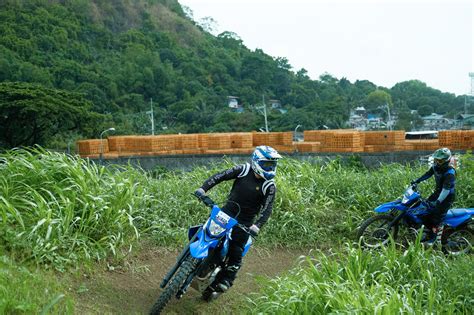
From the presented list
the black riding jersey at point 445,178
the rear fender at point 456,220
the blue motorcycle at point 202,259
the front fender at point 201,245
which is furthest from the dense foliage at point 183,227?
the black riding jersey at point 445,178

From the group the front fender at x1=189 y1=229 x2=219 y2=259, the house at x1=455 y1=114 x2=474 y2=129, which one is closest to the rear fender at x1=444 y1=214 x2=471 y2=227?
the front fender at x1=189 y1=229 x2=219 y2=259

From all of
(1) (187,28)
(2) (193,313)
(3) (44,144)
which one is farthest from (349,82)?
(2) (193,313)

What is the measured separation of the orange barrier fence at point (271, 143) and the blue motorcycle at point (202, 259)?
2130cm

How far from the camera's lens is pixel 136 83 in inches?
2808

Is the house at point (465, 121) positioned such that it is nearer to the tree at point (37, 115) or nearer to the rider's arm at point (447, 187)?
the tree at point (37, 115)

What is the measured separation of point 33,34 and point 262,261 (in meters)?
71.8

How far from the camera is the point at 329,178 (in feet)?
35.2

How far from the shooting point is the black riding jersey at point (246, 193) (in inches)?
236

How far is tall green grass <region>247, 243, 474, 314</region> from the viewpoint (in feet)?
15.6

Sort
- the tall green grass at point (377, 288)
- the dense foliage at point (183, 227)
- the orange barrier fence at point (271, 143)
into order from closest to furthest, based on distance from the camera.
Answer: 1. the tall green grass at point (377, 288)
2. the dense foliage at point (183, 227)
3. the orange barrier fence at point (271, 143)

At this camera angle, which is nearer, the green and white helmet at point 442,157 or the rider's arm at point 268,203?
the rider's arm at point 268,203

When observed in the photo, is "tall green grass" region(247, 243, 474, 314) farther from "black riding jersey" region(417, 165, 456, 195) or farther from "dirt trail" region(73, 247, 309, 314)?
"black riding jersey" region(417, 165, 456, 195)

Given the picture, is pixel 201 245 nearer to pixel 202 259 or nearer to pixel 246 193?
pixel 202 259

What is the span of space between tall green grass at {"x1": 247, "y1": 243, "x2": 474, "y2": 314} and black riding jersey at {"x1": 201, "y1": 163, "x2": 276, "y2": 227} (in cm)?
81
